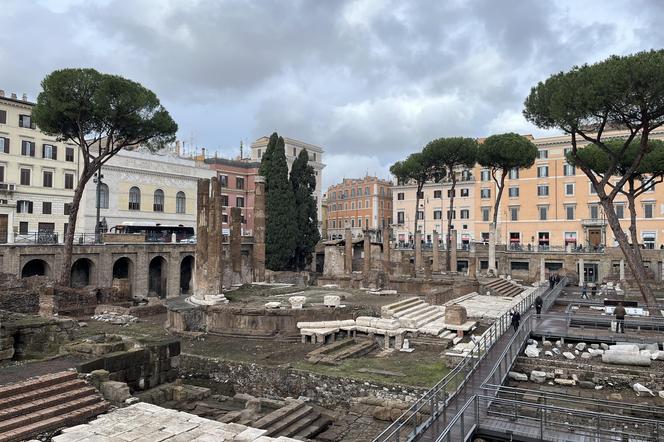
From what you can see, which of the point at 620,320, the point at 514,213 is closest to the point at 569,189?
the point at 514,213

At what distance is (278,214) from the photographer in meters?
45.6

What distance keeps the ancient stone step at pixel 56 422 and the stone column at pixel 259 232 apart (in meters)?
24.4

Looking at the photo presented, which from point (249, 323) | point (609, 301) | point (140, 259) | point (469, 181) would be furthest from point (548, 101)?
point (469, 181)

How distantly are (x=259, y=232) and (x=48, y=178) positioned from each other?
67.9 ft

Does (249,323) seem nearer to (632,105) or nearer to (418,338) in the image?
(418,338)

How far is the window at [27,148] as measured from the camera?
1594 inches

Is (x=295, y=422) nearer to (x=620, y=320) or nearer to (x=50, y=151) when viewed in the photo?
(x=620, y=320)

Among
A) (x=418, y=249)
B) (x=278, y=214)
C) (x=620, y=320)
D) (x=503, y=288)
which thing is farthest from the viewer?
(x=418, y=249)

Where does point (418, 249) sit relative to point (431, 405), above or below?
above

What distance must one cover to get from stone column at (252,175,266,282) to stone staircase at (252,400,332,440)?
22.8 metres

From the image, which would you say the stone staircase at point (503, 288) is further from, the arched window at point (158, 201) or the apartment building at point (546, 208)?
the arched window at point (158, 201)

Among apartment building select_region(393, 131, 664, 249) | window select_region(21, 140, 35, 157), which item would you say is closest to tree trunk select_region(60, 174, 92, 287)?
window select_region(21, 140, 35, 157)

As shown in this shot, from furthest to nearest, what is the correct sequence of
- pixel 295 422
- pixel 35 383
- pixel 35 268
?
pixel 35 268 → pixel 295 422 → pixel 35 383

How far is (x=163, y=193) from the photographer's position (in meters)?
48.0
